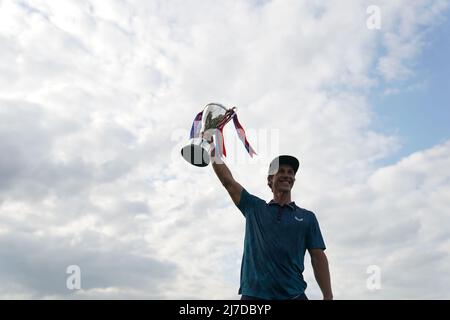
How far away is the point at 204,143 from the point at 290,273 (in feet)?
6.85

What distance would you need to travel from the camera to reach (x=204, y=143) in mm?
7504

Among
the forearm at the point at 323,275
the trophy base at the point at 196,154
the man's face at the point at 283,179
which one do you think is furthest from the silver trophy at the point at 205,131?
the forearm at the point at 323,275

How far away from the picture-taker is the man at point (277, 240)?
675 cm

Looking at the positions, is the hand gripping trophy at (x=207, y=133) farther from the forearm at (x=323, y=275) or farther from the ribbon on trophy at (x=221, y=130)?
the forearm at (x=323, y=275)

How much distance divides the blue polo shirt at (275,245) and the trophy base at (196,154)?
26.6 inches

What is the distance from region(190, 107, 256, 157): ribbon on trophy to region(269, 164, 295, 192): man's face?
80 centimetres

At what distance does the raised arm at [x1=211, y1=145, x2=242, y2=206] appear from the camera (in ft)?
24.1

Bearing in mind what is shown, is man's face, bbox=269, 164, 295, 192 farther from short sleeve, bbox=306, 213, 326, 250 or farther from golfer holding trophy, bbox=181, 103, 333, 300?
short sleeve, bbox=306, 213, 326, 250

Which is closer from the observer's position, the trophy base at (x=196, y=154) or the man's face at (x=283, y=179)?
the trophy base at (x=196, y=154)

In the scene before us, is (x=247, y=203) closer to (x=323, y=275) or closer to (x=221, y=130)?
(x=221, y=130)

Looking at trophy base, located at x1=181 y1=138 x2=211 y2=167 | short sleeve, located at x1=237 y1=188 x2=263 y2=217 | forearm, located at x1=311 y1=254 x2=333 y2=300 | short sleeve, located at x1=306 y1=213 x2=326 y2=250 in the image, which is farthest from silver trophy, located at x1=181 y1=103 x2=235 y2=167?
forearm, located at x1=311 y1=254 x2=333 y2=300
